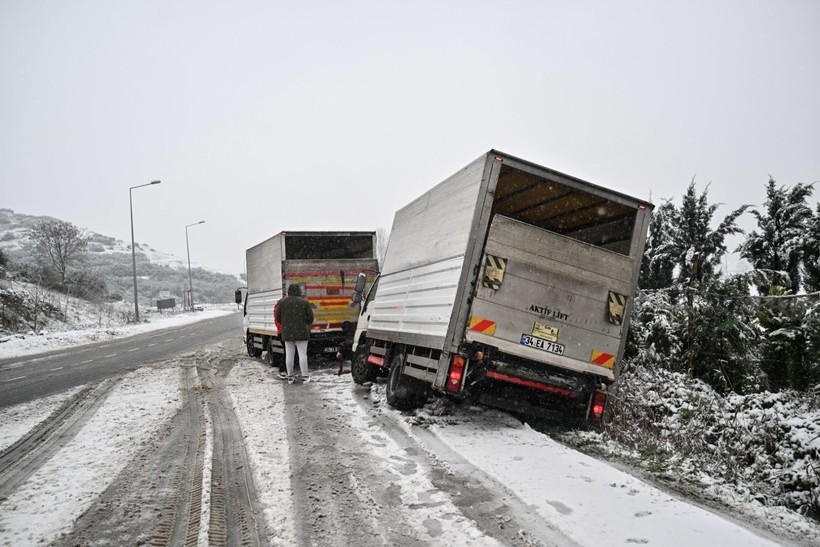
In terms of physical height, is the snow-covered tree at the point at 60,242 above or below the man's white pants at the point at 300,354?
above

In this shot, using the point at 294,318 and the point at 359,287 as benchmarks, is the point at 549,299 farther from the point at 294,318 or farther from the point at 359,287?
the point at 294,318

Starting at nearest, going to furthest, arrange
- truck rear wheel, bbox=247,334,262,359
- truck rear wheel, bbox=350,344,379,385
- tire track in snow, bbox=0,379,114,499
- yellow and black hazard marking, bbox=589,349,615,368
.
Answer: tire track in snow, bbox=0,379,114,499 < yellow and black hazard marking, bbox=589,349,615,368 < truck rear wheel, bbox=350,344,379,385 < truck rear wheel, bbox=247,334,262,359

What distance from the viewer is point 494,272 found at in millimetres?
5520

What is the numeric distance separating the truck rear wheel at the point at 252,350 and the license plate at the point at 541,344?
392 inches

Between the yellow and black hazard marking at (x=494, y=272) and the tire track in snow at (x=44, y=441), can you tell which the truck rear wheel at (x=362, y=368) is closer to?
the yellow and black hazard marking at (x=494, y=272)

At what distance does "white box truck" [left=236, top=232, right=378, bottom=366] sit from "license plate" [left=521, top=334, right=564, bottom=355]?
6.06 m

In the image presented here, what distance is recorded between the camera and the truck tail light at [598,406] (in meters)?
5.76

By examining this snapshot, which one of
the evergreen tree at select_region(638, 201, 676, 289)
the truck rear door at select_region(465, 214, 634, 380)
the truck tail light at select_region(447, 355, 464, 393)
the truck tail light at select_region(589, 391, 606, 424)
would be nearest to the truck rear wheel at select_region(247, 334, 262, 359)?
the truck tail light at select_region(447, 355, 464, 393)

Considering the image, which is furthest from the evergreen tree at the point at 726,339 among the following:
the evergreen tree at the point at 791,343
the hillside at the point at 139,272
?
the hillside at the point at 139,272

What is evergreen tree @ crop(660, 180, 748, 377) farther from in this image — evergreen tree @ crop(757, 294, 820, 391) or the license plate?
the license plate

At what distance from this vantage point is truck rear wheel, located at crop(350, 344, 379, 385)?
28.0 ft

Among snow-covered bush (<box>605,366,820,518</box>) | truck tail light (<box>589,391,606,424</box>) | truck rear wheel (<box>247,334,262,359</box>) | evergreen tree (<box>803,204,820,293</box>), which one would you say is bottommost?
truck rear wheel (<box>247,334,262,359</box>)

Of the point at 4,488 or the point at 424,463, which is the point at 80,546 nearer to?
the point at 4,488

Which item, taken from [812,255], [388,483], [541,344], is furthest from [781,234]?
[388,483]
